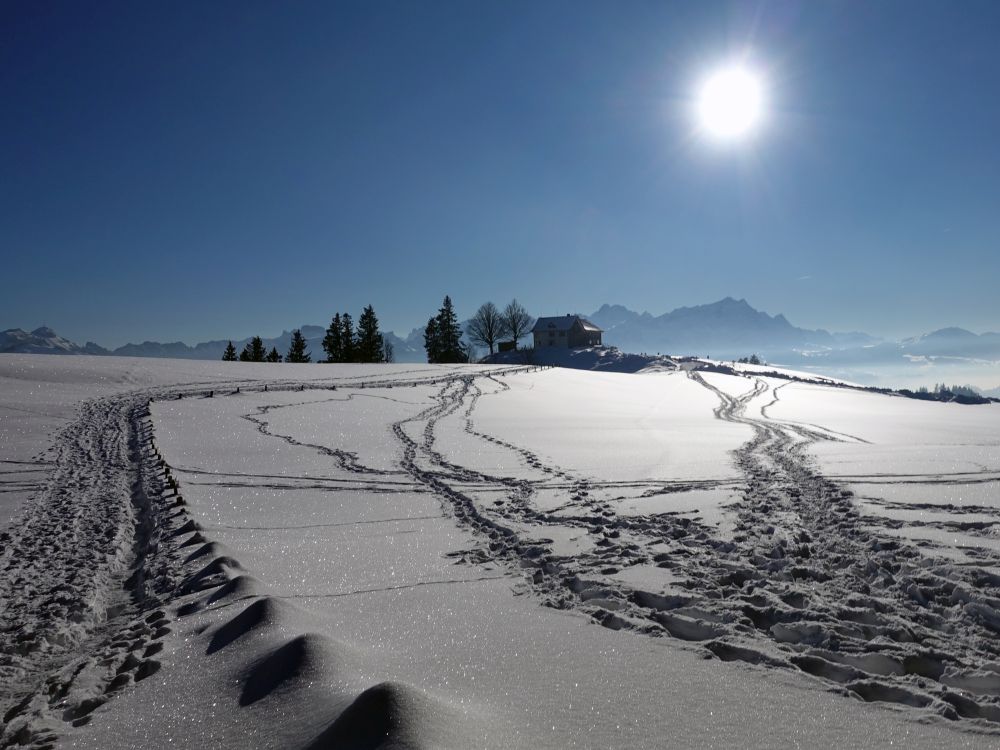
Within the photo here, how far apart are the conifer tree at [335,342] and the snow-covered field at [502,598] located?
5723 centimetres

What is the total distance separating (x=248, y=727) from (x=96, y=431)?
50.9 feet

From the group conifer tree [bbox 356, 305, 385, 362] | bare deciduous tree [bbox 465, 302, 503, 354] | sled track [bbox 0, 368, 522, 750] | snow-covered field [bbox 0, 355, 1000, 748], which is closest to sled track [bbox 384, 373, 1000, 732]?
snow-covered field [bbox 0, 355, 1000, 748]

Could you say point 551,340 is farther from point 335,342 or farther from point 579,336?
point 335,342

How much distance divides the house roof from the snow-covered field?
250ft

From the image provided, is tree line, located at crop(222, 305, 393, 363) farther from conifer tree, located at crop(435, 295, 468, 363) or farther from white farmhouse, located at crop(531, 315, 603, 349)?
white farmhouse, located at crop(531, 315, 603, 349)

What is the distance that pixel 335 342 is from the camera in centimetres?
6806

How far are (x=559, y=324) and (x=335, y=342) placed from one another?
39382 millimetres

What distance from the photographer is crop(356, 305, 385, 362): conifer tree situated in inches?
2623

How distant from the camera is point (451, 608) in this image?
14.1 feet

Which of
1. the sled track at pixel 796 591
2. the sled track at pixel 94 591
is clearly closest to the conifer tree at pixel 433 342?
the sled track at pixel 94 591

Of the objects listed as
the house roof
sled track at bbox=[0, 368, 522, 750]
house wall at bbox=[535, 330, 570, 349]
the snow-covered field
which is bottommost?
sled track at bbox=[0, 368, 522, 750]

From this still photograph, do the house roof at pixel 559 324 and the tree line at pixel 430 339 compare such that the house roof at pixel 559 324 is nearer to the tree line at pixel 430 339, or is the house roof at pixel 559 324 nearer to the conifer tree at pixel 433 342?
the tree line at pixel 430 339

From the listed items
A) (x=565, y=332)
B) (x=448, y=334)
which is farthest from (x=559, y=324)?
(x=448, y=334)

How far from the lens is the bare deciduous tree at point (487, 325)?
82.9 metres
